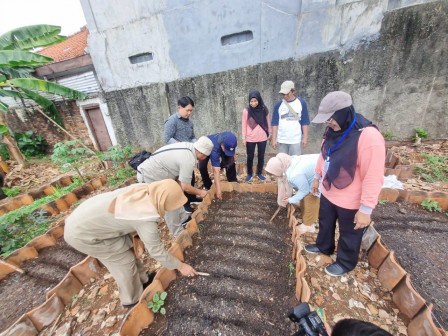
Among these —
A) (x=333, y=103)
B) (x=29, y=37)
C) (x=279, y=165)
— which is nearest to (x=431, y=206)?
(x=279, y=165)

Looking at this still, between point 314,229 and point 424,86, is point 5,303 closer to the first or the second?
point 314,229

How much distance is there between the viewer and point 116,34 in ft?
17.9

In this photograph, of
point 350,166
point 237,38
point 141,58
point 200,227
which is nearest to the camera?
point 350,166

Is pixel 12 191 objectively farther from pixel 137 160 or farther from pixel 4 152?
pixel 137 160

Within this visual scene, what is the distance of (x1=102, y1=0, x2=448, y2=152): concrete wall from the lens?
365 centimetres

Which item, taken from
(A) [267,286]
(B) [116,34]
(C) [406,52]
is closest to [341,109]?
(A) [267,286]

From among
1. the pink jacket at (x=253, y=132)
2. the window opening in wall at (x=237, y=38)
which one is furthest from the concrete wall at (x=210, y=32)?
the pink jacket at (x=253, y=132)

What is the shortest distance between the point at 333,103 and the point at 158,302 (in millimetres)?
2256

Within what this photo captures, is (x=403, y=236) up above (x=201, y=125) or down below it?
below

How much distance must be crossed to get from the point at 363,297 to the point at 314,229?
0.89 metres

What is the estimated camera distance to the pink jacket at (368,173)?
52.4 inches

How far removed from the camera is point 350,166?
1453mm

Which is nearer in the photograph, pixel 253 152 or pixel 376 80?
pixel 253 152

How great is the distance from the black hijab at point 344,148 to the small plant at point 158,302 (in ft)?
6.14
